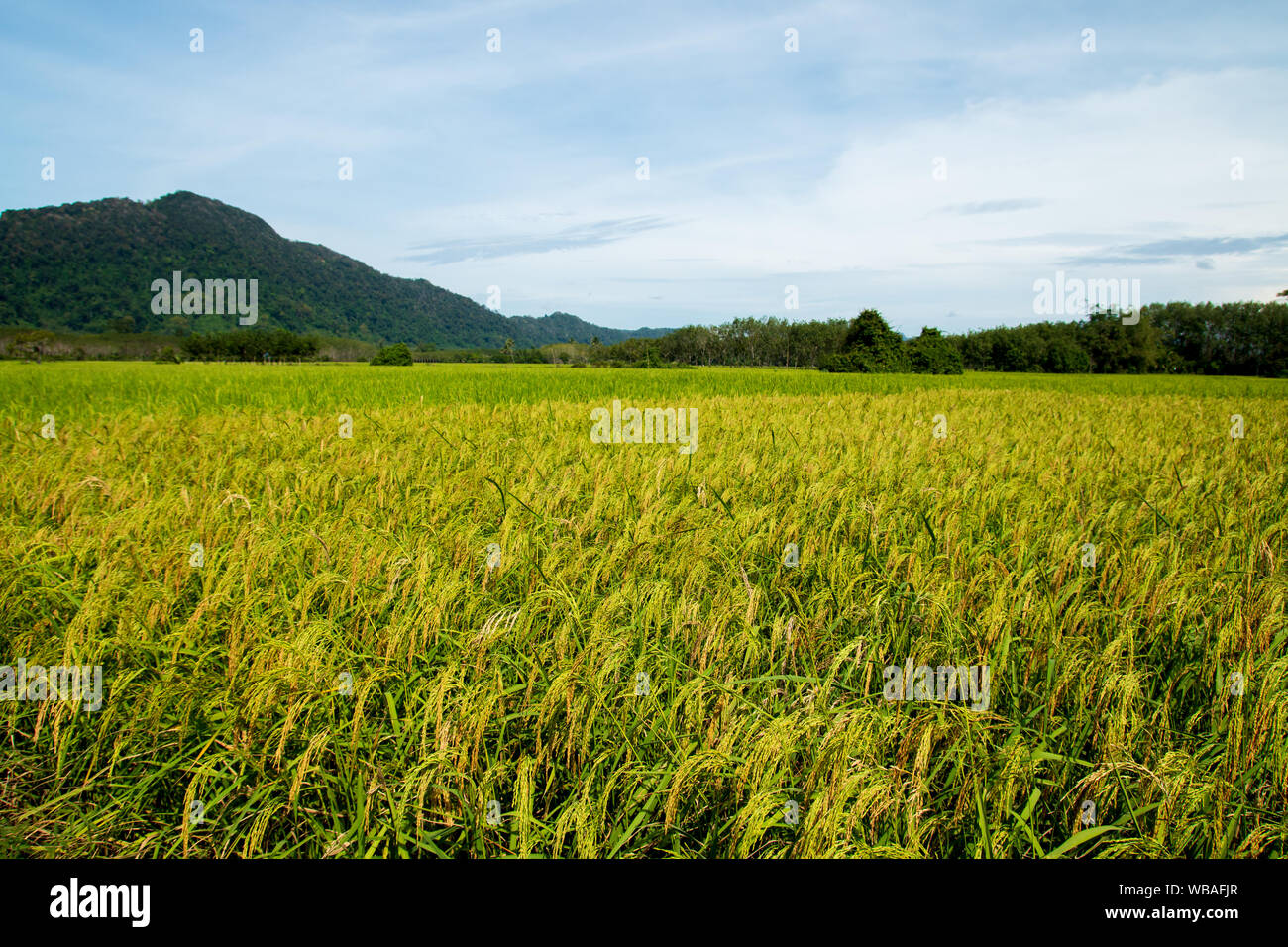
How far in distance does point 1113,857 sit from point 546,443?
5.19 metres

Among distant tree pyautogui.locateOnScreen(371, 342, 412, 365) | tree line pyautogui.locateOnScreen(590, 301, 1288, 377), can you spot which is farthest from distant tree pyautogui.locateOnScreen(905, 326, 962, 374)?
distant tree pyautogui.locateOnScreen(371, 342, 412, 365)

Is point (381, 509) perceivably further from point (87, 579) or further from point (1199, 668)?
point (1199, 668)

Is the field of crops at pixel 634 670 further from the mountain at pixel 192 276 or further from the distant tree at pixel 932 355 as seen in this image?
the mountain at pixel 192 276

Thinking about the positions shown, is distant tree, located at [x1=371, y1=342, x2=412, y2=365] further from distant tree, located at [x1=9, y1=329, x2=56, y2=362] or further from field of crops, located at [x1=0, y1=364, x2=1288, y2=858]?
field of crops, located at [x1=0, y1=364, x2=1288, y2=858]

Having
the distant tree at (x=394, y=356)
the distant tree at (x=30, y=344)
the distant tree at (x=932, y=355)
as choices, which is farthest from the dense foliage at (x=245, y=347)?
the distant tree at (x=932, y=355)

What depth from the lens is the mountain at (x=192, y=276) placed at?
9481cm

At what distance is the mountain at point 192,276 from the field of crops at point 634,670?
3702 inches

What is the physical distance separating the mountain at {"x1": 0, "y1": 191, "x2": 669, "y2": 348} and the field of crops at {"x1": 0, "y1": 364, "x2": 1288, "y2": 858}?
94.0 m

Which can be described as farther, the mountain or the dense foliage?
the mountain

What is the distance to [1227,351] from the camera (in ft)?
243

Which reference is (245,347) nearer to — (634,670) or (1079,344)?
(634,670)

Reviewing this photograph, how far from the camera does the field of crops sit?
63.5 inches

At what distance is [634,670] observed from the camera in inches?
82.6
